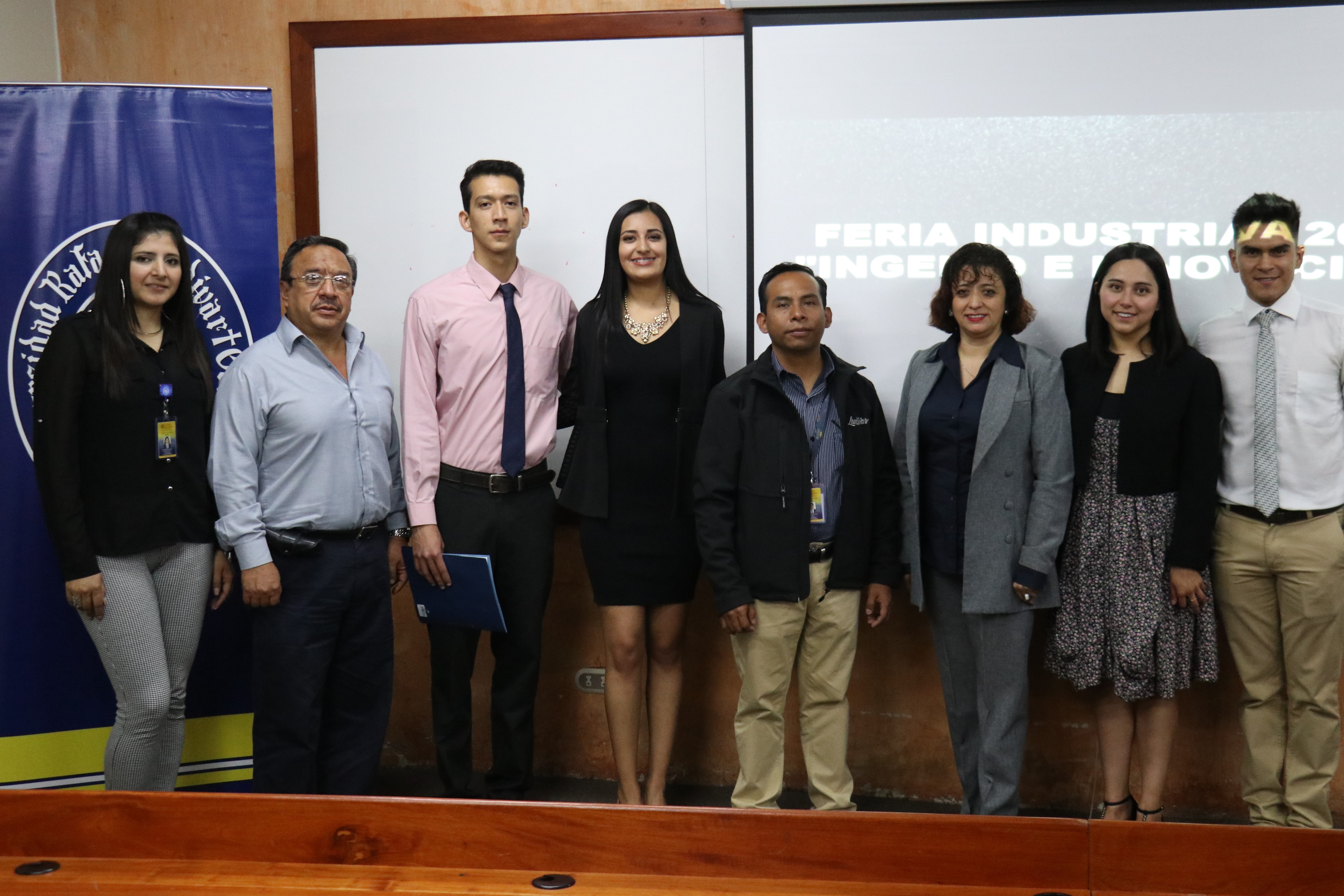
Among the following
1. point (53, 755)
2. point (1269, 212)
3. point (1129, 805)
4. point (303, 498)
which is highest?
point (1269, 212)

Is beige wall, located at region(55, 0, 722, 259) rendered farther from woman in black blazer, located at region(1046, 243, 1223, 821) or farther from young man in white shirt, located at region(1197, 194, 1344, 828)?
young man in white shirt, located at region(1197, 194, 1344, 828)

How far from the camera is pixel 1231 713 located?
10.8 feet

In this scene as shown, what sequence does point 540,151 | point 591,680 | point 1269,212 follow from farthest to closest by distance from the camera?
point 591,680, point 540,151, point 1269,212

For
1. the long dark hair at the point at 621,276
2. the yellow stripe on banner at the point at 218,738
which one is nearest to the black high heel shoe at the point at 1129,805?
the long dark hair at the point at 621,276

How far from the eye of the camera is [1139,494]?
2840mm

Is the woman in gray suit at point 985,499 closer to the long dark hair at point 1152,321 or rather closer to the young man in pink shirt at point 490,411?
the long dark hair at point 1152,321

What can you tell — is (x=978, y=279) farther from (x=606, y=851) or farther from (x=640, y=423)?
(x=606, y=851)

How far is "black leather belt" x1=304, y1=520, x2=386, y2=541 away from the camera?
9.11 feet

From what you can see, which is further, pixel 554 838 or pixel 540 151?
pixel 540 151

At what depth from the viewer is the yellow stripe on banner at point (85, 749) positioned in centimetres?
307

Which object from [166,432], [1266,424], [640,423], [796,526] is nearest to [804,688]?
[796,526]

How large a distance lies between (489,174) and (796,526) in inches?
50.8

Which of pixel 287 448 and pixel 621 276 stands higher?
pixel 621 276

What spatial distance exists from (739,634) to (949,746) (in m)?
0.97
